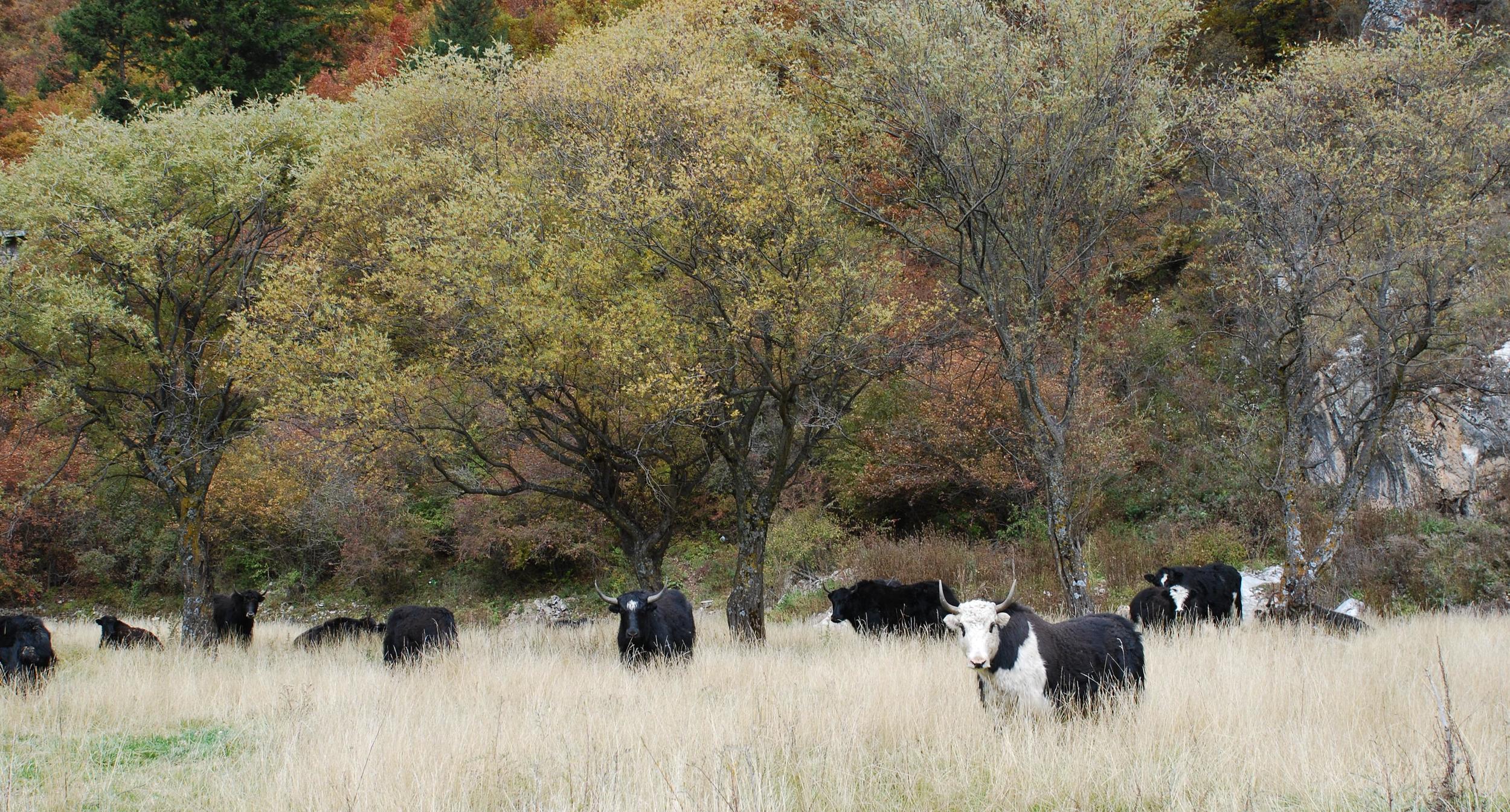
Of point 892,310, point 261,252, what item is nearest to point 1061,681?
point 892,310

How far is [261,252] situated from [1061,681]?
1565cm

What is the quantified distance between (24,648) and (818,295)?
1050cm

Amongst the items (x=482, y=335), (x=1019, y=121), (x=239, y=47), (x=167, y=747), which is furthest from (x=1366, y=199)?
(x=239, y=47)

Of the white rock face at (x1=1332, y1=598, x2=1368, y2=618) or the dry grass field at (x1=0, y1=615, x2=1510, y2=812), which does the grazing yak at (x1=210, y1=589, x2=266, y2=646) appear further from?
the white rock face at (x1=1332, y1=598, x2=1368, y2=618)

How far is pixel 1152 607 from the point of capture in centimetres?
1407

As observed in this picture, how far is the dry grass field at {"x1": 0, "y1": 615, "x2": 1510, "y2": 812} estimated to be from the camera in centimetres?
573

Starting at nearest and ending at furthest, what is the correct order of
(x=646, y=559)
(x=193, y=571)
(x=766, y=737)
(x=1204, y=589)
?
(x=766, y=737) < (x=1204, y=589) < (x=646, y=559) < (x=193, y=571)

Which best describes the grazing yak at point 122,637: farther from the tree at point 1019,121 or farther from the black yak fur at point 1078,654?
the black yak fur at point 1078,654

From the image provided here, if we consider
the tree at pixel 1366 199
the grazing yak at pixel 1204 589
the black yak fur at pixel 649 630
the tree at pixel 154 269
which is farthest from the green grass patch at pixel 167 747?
the tree at pixel 1366 199

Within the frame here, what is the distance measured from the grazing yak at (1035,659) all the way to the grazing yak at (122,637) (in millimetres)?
13720

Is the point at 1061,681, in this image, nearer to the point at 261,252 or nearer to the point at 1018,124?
the point at 1018,124

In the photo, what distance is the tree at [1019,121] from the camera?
1293cm

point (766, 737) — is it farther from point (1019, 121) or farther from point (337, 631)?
point (337, 631)

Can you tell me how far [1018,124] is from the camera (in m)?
13.2
